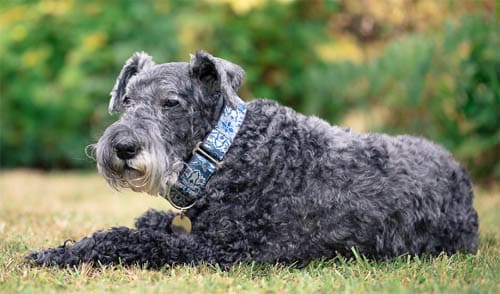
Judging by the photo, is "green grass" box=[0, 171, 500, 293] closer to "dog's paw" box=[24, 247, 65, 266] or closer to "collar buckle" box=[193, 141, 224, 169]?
"dog's paw" box=[24, 247, 65, 266]

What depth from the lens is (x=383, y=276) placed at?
3951 mm

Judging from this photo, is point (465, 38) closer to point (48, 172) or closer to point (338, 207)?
point (338, 207)

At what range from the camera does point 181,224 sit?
180 inches

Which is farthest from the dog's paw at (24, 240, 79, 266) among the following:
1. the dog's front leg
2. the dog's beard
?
the dog's beard

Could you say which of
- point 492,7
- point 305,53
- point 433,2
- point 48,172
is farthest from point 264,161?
point 48,172

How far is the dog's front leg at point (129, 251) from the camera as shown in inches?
162

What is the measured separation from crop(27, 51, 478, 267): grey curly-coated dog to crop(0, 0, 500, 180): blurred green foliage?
16.5 ft

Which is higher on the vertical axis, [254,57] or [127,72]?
[254,57]

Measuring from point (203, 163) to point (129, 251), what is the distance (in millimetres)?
743

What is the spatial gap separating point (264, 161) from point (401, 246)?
1.14m

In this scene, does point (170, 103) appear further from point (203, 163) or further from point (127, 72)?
point (127, 72)

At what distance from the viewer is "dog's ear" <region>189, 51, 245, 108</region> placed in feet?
14.1

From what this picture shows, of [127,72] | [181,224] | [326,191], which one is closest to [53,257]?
[181,224]

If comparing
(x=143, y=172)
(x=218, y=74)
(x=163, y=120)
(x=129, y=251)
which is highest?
(x=218, y=74)
